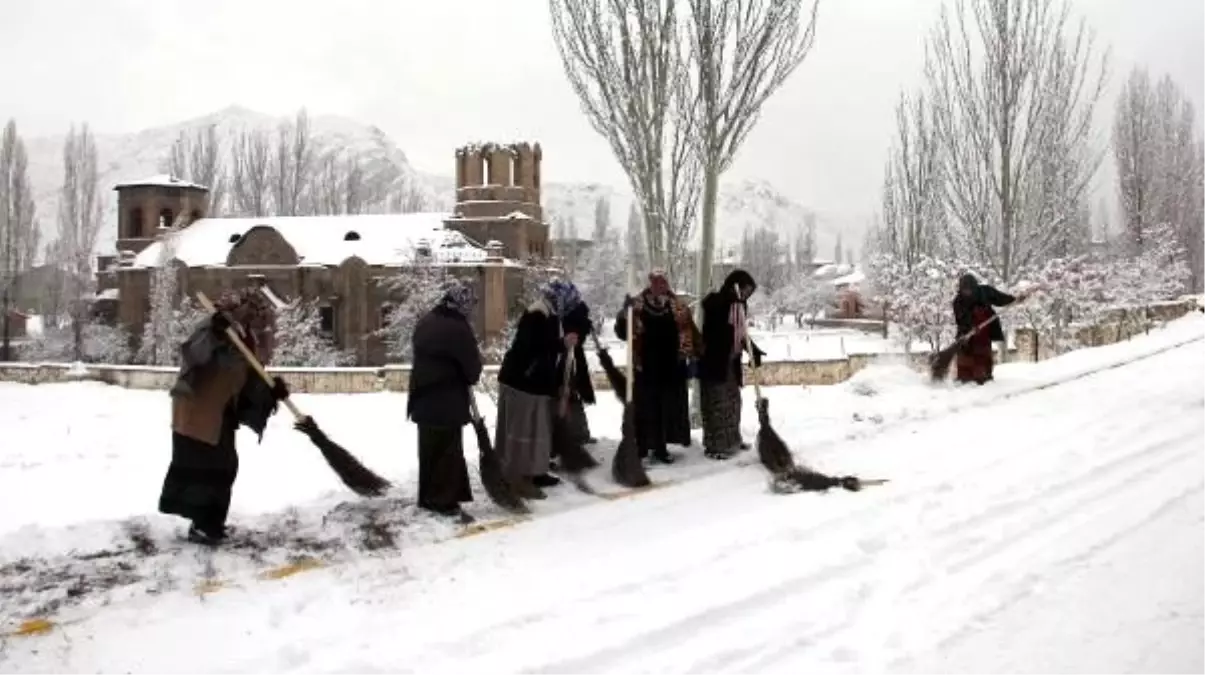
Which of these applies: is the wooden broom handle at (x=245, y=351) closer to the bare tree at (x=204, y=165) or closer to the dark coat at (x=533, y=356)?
the dark coat at (x=533, y=356)

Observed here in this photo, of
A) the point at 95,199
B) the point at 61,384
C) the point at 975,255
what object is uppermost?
the point at 95,199

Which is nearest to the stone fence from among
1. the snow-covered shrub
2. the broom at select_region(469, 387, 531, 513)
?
the broom at select_region(469, 387, 531, 513)

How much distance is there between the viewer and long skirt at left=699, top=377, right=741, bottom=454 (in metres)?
8.76

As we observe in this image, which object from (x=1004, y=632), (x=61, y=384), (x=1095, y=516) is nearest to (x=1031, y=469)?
(x=1095, y=516)

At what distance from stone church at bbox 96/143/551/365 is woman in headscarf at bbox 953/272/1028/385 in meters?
31.9

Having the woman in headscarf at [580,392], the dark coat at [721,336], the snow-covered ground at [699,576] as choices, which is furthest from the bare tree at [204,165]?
the snow-covered ground at [699,576]

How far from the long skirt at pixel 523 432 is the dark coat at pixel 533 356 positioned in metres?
0.07

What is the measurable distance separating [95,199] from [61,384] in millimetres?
31095

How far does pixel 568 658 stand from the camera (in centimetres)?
A: 415

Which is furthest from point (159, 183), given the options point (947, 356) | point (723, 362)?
point (723, 362)

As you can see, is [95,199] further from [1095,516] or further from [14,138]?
[1095,516]

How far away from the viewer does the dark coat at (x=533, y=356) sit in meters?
7.44

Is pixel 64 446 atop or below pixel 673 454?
below

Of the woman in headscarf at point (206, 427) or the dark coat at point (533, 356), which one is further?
the dark coat at point (533, 356)
